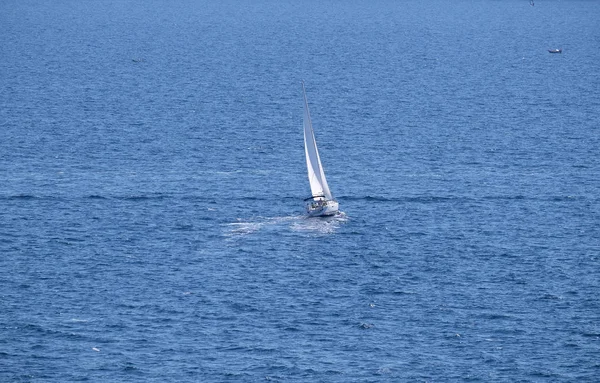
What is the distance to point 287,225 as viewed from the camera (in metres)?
134

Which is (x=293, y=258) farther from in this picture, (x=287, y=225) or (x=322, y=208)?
(x=322, y=208)

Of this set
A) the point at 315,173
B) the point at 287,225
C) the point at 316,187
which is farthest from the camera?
the point at 315,173

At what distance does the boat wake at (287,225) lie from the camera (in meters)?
132

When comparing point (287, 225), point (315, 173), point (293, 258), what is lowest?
point (293, 258)

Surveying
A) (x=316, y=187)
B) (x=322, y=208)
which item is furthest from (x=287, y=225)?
(x=316, y=187)

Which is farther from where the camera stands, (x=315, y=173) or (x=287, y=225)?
(x=315, y=173)


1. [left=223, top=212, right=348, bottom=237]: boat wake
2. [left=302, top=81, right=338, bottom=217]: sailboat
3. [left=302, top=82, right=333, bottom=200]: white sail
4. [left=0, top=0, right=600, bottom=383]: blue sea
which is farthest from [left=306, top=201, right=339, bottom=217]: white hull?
[left=302, top=82, right=333, bottom=200]: white sail

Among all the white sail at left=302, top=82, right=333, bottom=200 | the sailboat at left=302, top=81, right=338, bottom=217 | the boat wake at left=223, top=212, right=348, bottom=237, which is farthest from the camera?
the white sail at left=302, top=82, right=333, bottom=200

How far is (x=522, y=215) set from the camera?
140 meters

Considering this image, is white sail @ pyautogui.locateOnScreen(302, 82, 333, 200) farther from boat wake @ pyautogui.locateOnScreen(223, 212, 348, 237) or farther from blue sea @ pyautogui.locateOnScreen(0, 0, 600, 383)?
blue sea @ pyautogui.locateOnScreen(0, 0, 600, 383)

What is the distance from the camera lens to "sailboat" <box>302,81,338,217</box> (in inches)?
5340

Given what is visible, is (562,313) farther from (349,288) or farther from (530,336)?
(349,288)

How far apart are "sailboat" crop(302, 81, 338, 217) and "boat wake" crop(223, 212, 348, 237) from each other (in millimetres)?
1179

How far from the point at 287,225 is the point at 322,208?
16.3ft
